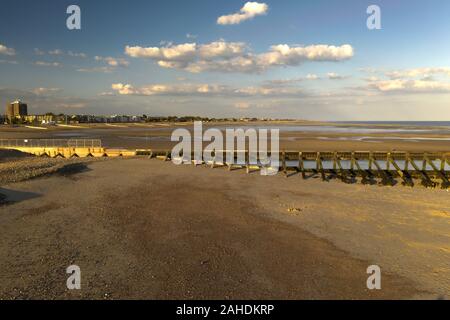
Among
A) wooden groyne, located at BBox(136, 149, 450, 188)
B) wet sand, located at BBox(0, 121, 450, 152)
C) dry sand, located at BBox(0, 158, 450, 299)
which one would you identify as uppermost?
wet sand, located at BBox(0, 121, 450, 152)

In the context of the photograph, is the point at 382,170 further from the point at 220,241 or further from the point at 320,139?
the point at 320,139

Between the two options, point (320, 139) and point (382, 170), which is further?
point (320, 139)

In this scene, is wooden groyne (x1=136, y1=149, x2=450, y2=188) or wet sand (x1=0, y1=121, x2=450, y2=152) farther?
wet sand (x1=0, y1=121, x2=450, y2=152)

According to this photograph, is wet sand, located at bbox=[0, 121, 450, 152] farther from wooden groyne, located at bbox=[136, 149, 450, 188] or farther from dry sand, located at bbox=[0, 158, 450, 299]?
dry sand, located at bbox=[0, 158, 450, 299]

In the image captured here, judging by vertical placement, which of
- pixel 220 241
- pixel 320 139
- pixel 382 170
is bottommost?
pixel 220 241

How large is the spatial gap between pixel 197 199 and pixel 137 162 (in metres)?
14.3

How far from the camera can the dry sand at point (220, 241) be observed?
847 cm

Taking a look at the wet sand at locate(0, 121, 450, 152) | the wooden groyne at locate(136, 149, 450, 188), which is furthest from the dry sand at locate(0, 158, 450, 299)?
the wet sand at locate(0, 121, 450, 152)

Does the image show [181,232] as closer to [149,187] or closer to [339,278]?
[339,278]

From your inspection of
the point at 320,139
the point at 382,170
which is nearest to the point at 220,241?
the point at 382,170

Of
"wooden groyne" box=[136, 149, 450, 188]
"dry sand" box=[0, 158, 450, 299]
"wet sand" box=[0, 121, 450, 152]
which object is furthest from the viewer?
"wet sand" box=[0, 121, 450, 152]

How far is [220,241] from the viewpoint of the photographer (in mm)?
11484

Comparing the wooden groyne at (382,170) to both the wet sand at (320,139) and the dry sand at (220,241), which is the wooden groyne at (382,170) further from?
the wet sand at (320,139)

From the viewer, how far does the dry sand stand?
847 centimetres
